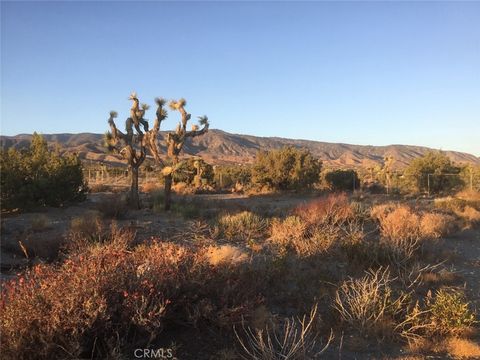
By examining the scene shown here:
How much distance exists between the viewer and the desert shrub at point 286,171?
32375mm

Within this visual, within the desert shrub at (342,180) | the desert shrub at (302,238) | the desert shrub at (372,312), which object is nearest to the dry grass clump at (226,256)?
the desert shrub at (302,238)

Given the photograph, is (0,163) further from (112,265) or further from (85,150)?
(85,150)

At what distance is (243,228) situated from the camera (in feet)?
41.3

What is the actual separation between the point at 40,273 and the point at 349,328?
164 inches

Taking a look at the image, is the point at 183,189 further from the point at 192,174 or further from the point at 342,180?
the point at 342,180

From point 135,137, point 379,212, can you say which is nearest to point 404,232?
point 379,212

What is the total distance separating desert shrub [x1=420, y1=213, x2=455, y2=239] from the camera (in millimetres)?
12625

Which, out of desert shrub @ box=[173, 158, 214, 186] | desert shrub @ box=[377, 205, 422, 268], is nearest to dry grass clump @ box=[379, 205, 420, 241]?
desert shrub @ box=[377, 205, 422, 268]

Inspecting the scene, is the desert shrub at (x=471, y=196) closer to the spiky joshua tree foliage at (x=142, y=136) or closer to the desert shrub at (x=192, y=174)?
the spiky joshua tree foliage at (x=142, y=136)

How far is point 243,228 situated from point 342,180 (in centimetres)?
2372

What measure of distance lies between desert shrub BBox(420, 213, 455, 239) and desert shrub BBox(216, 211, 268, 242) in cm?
417

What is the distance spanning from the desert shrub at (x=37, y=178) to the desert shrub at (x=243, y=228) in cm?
920

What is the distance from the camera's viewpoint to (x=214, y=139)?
156125 mm

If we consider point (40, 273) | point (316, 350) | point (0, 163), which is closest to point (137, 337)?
point (40, 273)
